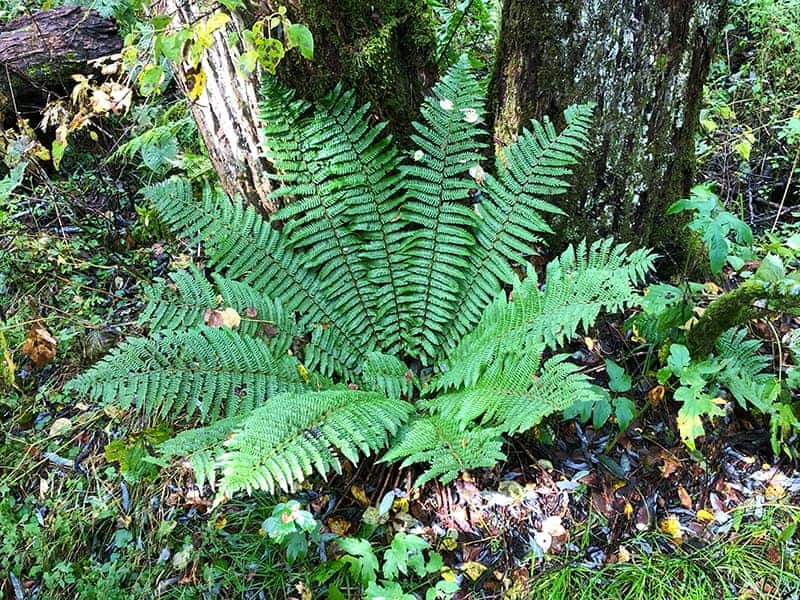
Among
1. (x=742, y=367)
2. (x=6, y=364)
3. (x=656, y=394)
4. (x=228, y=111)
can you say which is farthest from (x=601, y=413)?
(x=6, y=364)

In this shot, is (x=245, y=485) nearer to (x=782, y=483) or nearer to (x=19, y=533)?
(x=19, y=533)

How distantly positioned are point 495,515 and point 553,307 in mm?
747

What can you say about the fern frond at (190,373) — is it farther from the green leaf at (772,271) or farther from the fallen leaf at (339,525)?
the green leaf at (772,271)

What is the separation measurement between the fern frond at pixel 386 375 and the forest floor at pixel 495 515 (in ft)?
0.94

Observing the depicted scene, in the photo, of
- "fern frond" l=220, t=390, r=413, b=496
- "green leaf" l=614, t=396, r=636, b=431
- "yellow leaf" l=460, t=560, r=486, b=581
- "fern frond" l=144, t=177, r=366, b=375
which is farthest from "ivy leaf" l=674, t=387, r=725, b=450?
"fern frond" l=144, t=177, r=366, b=375

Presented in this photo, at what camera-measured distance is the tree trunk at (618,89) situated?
197 cm

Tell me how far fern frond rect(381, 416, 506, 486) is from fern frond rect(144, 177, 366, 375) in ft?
1.87

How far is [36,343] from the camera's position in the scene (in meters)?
2.32

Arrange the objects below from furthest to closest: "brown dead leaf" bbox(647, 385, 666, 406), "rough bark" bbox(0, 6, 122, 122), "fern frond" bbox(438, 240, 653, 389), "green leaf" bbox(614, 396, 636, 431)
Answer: "rough bark" bbox(0, 6, 122, 122) < "brown dead leaf" bbox(647, 385, 666, 406) < "green leaf" bbox(614, 396, 636, 431) < "fern frond" bbox(438, 240, 653, 389)

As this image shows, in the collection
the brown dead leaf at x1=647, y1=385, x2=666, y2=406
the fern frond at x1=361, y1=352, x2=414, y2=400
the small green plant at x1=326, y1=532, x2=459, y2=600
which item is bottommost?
the small green plant at x1=326, y1=532, x2=459, y2=600

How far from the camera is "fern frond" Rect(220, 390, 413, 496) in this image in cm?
150

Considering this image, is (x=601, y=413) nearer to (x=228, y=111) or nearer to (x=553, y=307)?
(x=553, y=307)

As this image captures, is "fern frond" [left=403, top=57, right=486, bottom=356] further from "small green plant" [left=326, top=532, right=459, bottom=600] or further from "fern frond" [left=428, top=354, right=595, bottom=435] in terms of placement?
"small green plant" [left=326, top=532, right=459, bottom=600]

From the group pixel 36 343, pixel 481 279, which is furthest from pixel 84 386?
pixel 481 279
